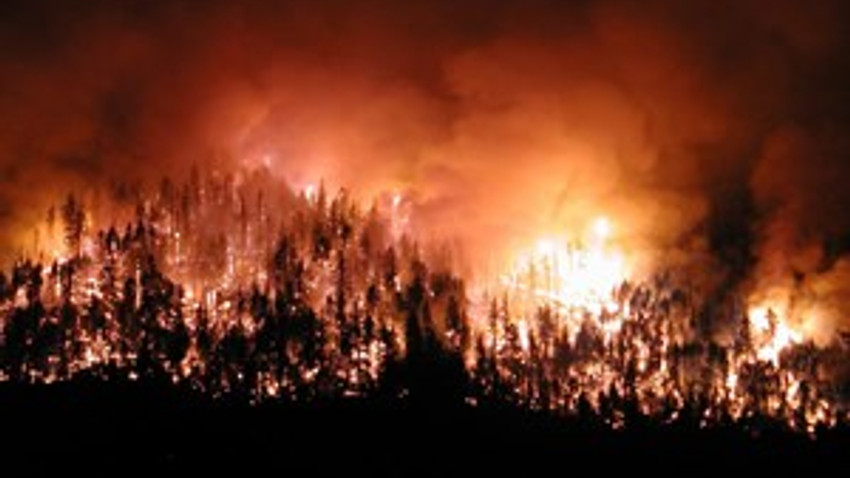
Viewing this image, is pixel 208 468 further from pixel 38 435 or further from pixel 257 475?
pixel 38 435

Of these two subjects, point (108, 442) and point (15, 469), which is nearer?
point (15, 469)

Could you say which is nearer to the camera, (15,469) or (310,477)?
(15,469)

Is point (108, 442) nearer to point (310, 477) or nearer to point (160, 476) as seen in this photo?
point (160, 476)

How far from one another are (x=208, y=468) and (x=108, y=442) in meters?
14.5

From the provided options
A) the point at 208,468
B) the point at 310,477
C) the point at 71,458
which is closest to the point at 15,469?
the point at 71,458

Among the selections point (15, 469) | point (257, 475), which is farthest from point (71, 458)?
point (257, 475)

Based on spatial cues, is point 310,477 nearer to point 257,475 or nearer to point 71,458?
point 257,475

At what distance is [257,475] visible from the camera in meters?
198

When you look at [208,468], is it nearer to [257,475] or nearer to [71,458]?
[257,475]

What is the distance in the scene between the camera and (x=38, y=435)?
655ft

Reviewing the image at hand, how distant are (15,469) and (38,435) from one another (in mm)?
13286

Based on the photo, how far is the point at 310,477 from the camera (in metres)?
200

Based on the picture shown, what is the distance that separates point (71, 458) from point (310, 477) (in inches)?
1306

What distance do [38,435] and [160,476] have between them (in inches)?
813
